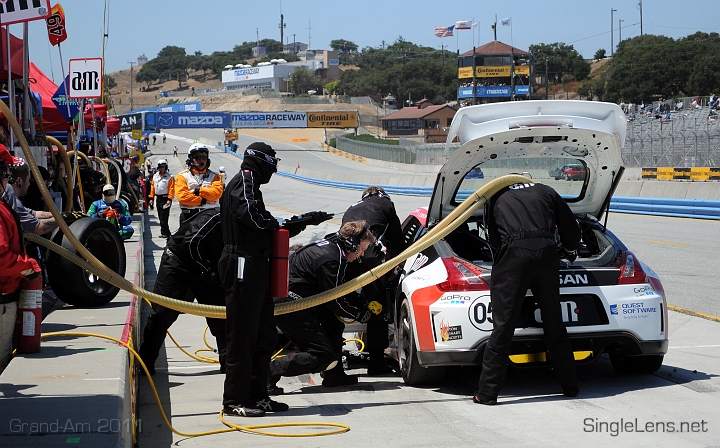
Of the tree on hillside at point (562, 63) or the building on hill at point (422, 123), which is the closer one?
Answer: the building on hill at point (422, 123)

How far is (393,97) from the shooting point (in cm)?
15662

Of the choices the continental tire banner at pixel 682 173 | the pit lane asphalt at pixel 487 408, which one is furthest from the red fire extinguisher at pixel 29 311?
the continental tire banner at pixel 682 173

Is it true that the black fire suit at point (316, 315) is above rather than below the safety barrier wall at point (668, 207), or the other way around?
above

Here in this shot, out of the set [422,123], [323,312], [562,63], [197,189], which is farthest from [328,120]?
Result: [323,312]

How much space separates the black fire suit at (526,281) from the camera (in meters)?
6.02

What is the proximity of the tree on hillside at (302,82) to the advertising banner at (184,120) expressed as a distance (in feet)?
290

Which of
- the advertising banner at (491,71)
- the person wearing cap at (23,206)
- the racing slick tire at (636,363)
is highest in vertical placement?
→ the advertising banner at (491,71)

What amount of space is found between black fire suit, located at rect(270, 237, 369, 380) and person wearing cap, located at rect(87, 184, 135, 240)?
4.77 meters

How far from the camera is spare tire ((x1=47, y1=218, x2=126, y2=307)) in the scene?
780cm

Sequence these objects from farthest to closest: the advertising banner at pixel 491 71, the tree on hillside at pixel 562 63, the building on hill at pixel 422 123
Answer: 1. the tree on hillside at pixel 562 63
2. the building on hill at pixel 422 123
3. the advertising banner at pixel 491 71

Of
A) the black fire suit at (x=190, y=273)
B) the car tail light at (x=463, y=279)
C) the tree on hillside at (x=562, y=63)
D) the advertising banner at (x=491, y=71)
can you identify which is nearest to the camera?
the car tail light at (x=463, y=279)

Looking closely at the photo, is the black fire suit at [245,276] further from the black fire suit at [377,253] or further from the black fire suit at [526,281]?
the black fire suit at [526,281]

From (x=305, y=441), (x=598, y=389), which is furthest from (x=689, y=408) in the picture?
(x=305, y=441)

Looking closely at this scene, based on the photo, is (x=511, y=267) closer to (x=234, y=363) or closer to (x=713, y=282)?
(x=234, y=363)
